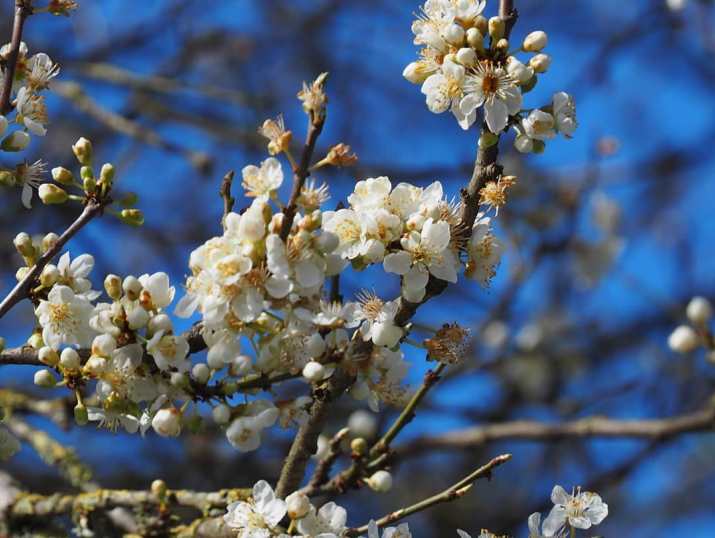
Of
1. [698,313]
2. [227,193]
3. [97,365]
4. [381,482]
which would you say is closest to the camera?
[97,365]

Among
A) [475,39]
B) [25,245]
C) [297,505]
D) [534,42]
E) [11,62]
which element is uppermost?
[534,42]

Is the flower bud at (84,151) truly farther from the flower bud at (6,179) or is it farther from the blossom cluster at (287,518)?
the blossom cluster at (287,518)

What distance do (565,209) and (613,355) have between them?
1.79m

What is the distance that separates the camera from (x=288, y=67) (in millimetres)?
7457

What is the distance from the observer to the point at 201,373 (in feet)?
5.34

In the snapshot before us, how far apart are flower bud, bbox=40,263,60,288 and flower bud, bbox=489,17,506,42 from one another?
37.2 inches

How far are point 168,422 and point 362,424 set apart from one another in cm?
319

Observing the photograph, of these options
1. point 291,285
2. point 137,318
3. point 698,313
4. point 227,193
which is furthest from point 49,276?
point 698,313

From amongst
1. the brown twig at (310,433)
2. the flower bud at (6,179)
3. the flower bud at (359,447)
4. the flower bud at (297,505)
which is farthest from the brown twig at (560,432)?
the flower bud at (6,179)

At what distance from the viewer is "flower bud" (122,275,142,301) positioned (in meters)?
1.64

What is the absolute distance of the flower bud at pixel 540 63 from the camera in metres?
1.80

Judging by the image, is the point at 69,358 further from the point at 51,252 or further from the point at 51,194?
the point at 51,194

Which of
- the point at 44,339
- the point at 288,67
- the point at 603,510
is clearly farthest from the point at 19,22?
the point at 288,67

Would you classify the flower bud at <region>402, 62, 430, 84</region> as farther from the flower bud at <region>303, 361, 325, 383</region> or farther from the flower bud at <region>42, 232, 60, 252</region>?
the flower bud at <region>42, 232, 60, 252</region>
